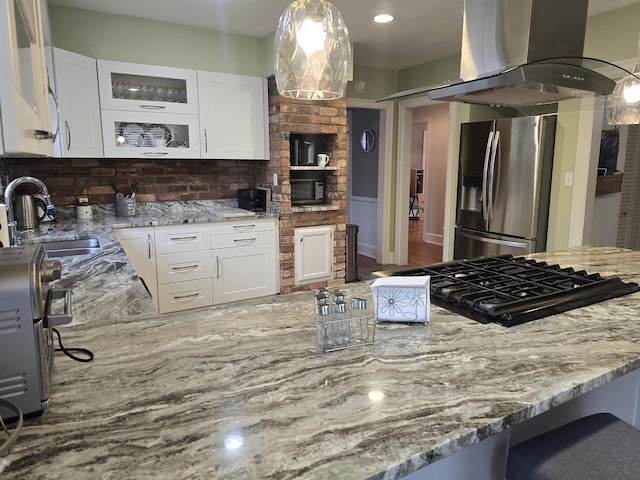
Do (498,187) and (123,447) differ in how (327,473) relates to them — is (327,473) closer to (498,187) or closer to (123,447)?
(123,447)

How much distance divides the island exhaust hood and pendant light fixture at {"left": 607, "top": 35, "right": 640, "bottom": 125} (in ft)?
1.30

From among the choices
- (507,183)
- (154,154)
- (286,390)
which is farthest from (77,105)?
(507,183)

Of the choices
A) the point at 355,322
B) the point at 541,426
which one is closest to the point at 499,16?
the point at 355,322

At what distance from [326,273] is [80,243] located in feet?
7.00

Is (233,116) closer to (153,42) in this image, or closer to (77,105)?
(153,42)

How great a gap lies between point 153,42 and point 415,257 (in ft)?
13.6

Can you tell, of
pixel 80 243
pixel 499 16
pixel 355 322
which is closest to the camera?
pixel 355 322

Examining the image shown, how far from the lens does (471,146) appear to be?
13.0ft

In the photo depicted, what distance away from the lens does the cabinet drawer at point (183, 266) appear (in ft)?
11.4

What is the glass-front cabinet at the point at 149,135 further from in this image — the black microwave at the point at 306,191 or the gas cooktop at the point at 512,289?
the gas cooktop at the point at 512,289

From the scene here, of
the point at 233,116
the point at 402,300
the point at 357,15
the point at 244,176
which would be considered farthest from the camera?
the point at 244,176

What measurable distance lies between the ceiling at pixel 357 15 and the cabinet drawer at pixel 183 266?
73.6 inches

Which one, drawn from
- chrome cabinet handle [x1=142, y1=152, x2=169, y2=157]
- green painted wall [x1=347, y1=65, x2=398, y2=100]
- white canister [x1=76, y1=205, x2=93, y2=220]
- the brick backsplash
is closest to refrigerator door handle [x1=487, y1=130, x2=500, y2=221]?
green painted wall [x1=347, y1=65, x2=398, y2=100]

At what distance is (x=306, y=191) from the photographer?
4.20 meters
